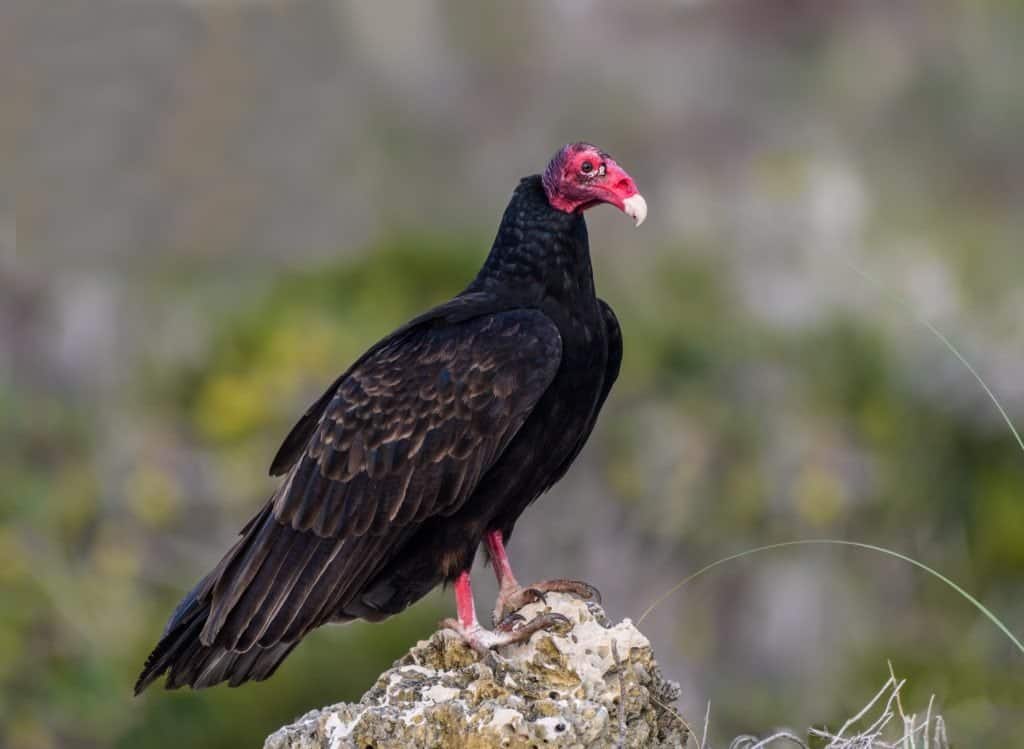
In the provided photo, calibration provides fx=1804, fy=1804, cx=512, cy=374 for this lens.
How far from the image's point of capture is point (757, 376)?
51.6ft

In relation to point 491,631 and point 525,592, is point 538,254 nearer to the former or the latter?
point 525,592

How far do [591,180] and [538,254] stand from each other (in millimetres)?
261

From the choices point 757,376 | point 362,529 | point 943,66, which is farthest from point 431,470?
point 943,66

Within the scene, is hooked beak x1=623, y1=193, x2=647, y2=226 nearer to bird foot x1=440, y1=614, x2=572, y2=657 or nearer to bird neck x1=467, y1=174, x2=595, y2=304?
bird neck x1=467, y1=174, x2=595, y2=304

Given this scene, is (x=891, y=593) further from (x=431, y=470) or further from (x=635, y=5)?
(x=635, y=5)

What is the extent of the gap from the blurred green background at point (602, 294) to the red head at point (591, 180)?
3.14 metres

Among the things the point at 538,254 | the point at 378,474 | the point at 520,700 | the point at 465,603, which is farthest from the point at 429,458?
the point at 520,700

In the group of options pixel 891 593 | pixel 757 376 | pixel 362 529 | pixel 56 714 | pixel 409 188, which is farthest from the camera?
pixel 409 188

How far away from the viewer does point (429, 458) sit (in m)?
4.98

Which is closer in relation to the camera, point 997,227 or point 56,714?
point 56,714

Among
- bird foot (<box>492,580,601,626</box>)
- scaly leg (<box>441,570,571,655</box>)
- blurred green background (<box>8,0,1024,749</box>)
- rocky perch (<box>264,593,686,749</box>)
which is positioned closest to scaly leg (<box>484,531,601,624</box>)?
bird foot (<box>492,580,601,626</box>)

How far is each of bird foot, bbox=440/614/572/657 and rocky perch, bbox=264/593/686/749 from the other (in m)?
0.02

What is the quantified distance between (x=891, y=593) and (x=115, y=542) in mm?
6239

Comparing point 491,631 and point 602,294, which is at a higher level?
point 602,294
